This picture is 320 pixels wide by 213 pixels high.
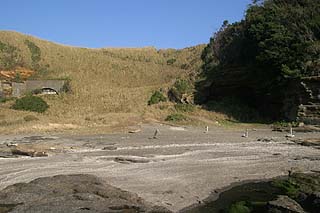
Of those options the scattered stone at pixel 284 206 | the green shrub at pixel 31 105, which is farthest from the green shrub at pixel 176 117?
the scattered stone at pixel 284 206

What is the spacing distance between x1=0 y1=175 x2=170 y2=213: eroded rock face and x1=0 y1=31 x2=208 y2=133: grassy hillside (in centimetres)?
3348

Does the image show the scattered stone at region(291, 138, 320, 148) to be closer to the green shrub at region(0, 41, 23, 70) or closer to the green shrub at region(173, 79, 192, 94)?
the green shrub at region(173, 79, 192, 94)

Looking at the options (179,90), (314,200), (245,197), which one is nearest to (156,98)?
(179,90)

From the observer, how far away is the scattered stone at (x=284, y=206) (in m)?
12.3

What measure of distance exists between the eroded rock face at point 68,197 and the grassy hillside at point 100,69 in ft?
110

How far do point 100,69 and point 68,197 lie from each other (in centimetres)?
7019

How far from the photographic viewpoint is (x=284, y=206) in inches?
489

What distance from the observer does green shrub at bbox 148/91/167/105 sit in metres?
54.6

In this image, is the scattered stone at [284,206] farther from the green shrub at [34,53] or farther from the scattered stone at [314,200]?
the green shrub at [34,53]

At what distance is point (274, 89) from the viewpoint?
4409 cm

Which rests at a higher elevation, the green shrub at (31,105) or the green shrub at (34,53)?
the green shrub at (34,53)

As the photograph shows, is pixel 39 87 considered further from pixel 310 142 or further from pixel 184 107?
pixel 310 142

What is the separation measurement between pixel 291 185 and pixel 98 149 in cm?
1223

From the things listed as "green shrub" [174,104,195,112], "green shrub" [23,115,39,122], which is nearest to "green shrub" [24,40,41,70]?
"green shrub" [174,104,195,112]
